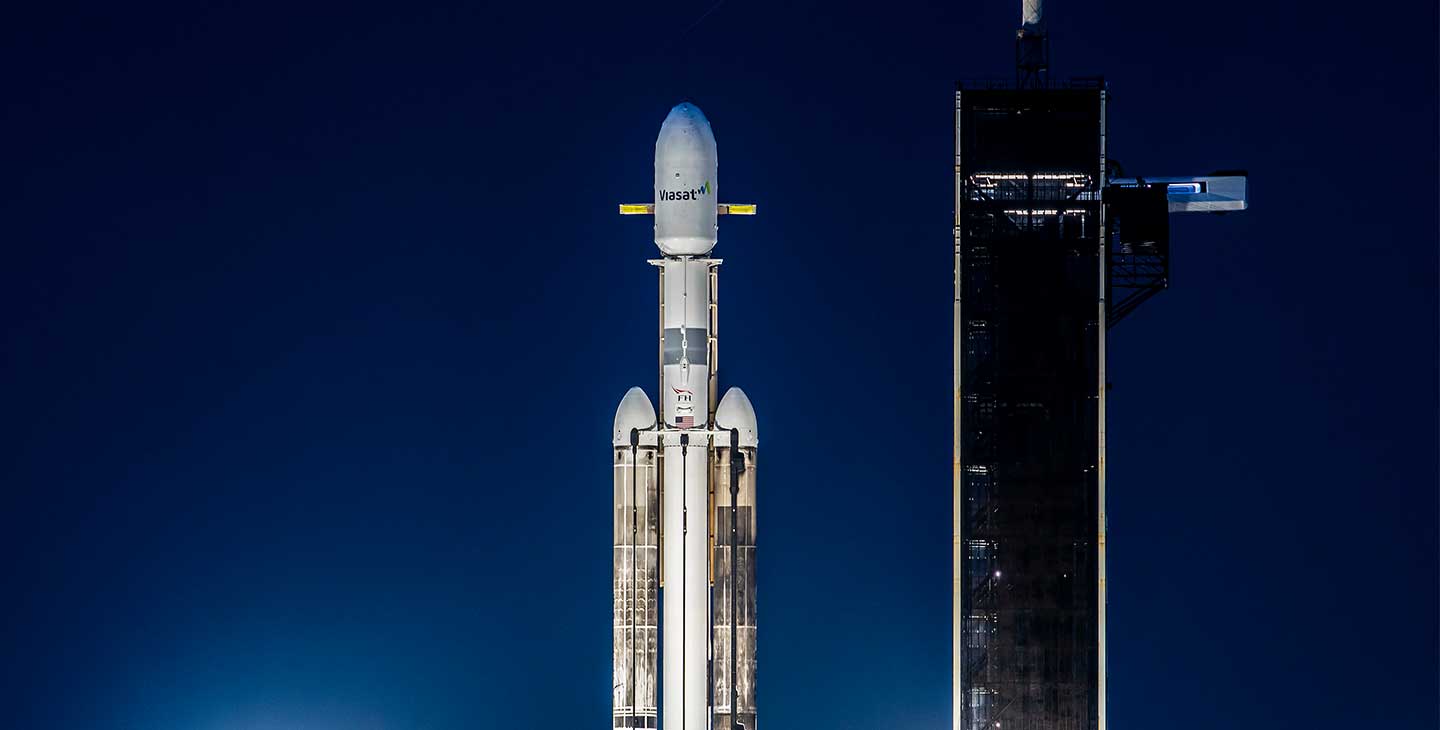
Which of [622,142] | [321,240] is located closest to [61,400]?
[321,240]

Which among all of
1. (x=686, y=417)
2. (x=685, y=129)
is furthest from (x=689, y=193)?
(x=686, y=417)

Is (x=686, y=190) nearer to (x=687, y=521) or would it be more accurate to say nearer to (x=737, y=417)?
(x=737, y=417)

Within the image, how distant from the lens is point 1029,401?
62.0 feet

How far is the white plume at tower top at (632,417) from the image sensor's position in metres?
19.0

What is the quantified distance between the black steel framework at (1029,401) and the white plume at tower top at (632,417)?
11.1 feet

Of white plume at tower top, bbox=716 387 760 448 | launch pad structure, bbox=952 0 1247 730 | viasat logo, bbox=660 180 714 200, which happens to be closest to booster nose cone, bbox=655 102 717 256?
viasat logo, bbox=660 180 714 200

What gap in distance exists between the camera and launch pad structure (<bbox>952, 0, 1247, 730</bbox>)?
1875 centimetres

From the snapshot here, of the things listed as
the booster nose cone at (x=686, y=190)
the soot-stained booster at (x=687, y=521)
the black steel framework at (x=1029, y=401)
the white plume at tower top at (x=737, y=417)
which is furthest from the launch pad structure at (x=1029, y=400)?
the booster nose cone at (x=686, y=190)

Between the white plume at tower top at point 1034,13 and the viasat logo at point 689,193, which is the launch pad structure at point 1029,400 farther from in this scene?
the viasat logo at point 689,193

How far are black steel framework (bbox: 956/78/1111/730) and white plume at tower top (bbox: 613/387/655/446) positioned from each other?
11.1 ft

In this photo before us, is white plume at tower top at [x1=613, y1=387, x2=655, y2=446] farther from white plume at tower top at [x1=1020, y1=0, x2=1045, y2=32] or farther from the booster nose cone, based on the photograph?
white plume at tower top at [x1=1020, y1=0, x2=1045, y2=32]

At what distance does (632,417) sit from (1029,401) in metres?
4.28

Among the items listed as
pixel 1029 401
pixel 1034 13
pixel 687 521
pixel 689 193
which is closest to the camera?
pixel 689 193

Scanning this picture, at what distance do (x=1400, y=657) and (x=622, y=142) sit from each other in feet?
38.7
